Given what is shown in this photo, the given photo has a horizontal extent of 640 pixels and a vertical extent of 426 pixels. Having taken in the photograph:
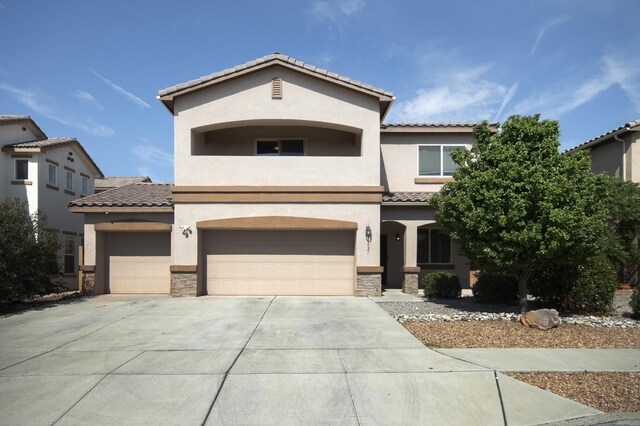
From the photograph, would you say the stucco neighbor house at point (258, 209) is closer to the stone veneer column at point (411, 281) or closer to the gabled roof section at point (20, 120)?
the stone veneer column at point (411, 281)

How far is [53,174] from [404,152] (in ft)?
57.6

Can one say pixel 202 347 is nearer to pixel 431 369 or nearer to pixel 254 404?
pixel 254 404

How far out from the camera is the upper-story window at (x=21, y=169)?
20.8 m

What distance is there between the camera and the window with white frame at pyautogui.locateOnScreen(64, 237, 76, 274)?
21664 mm

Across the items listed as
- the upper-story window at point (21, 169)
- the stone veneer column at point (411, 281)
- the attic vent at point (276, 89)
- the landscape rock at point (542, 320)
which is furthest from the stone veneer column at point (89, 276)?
the landscape rock at point (542, 320)

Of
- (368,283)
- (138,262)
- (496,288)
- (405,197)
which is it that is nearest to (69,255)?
(138,262)

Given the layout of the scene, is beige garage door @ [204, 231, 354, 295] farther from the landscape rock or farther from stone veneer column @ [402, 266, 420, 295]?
the landscape rock

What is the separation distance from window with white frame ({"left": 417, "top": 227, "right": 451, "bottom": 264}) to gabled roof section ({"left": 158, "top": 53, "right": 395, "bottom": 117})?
648cm

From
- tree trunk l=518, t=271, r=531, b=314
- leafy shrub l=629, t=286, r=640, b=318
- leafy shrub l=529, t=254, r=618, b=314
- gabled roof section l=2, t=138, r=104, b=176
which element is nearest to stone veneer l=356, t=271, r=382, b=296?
tree trunk l=518, t=271, r=531, b=314

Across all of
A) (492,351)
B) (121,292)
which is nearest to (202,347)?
(492,351)

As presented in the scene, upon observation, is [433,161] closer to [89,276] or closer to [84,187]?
[89,276]

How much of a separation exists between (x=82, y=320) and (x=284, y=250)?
6849mm

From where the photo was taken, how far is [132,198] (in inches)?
671

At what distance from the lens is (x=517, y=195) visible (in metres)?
10.7
